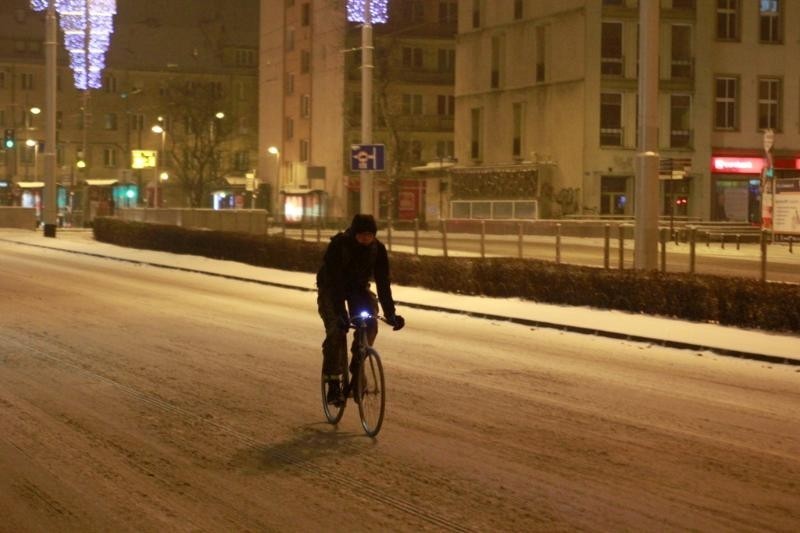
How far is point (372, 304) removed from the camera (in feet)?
30.5

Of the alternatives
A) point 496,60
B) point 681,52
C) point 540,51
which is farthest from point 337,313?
point 496,60

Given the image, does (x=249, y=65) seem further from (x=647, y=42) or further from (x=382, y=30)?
(x=647, y=42)

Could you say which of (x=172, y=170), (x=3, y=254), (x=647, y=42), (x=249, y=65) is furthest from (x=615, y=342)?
(x=249, y=65)

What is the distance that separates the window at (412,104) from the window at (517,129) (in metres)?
19.5

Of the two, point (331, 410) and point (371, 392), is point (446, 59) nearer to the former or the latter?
point (331, 410)

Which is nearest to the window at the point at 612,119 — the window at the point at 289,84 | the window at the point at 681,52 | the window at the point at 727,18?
the window at the point at 681,52

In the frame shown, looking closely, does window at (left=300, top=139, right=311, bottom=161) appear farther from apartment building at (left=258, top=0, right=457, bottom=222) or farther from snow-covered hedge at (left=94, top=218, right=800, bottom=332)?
snow-covered hedge at (left=94, top=218, right=800, bottom=332)

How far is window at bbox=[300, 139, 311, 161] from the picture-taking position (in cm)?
7981

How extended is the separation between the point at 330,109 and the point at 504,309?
58.2 metres

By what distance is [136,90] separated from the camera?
9119cm

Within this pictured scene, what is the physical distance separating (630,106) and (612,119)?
1.08 m

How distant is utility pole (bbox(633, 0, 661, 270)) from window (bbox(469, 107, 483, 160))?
4390 cm

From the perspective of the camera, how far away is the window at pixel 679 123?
5706 centimetres

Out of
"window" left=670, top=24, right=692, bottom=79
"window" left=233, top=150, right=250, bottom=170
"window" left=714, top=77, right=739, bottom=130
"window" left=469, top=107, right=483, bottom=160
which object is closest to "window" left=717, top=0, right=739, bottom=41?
"window" left=670, top=24, right=692, bottom=79
